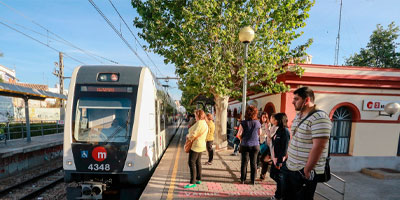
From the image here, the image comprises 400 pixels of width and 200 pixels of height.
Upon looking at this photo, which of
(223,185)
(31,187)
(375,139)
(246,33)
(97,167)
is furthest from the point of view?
(375,139)

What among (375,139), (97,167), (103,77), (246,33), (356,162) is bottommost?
(356,162)

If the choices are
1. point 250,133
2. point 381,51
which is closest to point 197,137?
point 250,133

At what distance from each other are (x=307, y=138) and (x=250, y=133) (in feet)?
7.24

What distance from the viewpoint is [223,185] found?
182 inches

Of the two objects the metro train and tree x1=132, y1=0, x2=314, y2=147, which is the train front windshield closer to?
the metro train

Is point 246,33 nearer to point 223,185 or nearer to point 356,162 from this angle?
point 223,185

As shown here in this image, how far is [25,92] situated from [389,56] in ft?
84.5

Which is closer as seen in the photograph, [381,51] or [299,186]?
[299,186]

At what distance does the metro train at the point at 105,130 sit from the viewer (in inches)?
157

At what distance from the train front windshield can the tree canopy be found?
347 cm

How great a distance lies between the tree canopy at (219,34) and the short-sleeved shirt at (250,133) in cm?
261

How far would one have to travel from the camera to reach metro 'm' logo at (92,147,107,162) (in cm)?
398

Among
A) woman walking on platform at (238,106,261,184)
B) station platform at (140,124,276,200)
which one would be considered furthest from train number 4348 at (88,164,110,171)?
woman walking on platform at (238,106,261,184)

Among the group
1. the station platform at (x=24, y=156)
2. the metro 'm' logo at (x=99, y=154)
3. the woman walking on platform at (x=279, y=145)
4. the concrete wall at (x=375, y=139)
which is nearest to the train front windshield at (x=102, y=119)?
the metro 'm' logo at (x=99, y=154)
